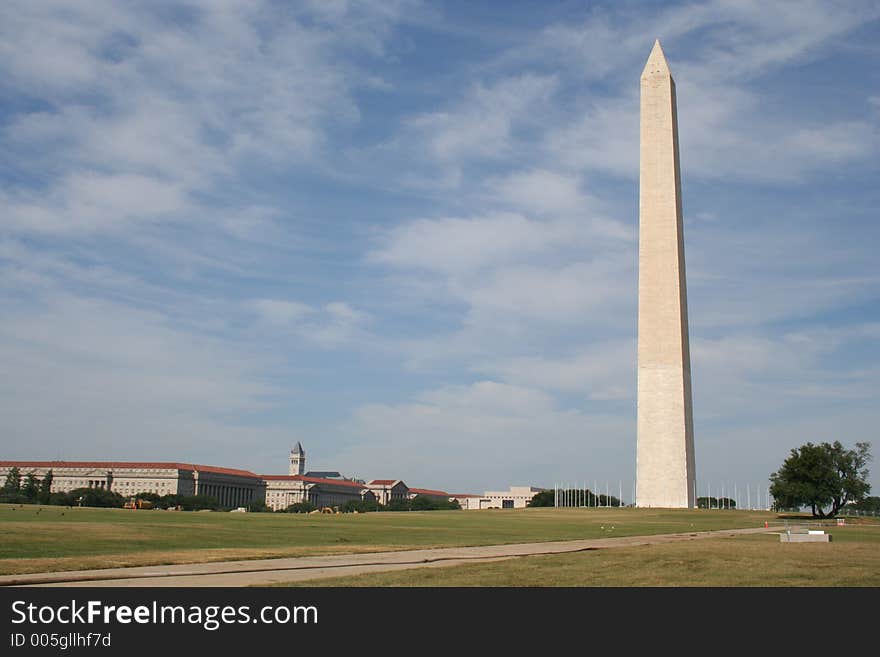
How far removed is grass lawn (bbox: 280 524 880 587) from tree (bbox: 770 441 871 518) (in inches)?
1841

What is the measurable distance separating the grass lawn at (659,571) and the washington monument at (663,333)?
54.4 metres

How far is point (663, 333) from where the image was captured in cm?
7781

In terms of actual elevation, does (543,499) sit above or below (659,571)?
below

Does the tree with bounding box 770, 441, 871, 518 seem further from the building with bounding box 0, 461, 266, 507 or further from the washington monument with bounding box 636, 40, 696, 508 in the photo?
the building with bounding box 0, 461, 266, 507

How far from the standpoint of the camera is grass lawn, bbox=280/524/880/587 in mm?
15156

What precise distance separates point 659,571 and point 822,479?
185 feet

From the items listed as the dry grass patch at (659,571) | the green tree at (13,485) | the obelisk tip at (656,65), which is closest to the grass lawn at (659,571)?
the dry grass patch at (659,571)

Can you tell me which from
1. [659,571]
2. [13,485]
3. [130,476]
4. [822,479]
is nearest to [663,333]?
[822,479]

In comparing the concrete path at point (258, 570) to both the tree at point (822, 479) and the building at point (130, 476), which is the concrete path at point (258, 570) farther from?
the building at point (130, 476)

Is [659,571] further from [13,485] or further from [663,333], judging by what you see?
[13,485]

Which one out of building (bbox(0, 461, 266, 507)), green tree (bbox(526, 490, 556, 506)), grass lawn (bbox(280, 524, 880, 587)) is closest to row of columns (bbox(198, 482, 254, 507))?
building (bbox(0, 461, 266, 507))

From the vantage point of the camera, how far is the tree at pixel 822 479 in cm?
6706
